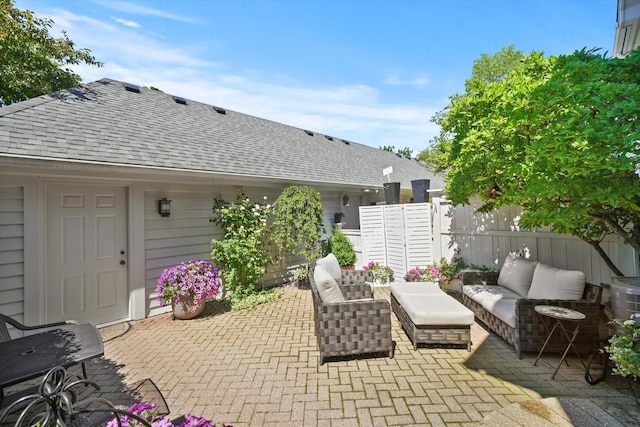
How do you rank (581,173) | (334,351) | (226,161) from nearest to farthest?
(581,173), (334,351), (226,161)

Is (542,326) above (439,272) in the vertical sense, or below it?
below

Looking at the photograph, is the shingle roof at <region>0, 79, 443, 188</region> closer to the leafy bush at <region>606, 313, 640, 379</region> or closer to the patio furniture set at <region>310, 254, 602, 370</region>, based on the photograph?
the patio furniture set at <region>310, 254, 602, 370</region>

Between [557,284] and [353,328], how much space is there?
8.97 feet

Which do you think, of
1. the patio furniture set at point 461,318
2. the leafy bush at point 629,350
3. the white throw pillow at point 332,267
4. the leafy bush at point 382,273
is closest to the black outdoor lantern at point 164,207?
the white throw pillow at point 332,267

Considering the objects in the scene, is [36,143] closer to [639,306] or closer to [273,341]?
[273,341]

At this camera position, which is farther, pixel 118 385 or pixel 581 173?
pixel 118 385

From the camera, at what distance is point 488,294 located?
4.43 metres

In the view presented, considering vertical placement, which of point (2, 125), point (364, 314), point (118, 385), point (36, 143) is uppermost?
point (2, 125)

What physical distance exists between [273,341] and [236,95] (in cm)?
937

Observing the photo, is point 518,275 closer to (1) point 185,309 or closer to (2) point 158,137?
(1) point 185,309

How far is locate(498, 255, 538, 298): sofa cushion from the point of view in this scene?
4469mm

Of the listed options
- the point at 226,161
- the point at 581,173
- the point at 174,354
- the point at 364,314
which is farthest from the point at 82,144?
the point at 581,173

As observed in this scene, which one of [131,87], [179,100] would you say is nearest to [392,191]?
[179,100]

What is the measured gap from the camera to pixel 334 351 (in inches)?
137
